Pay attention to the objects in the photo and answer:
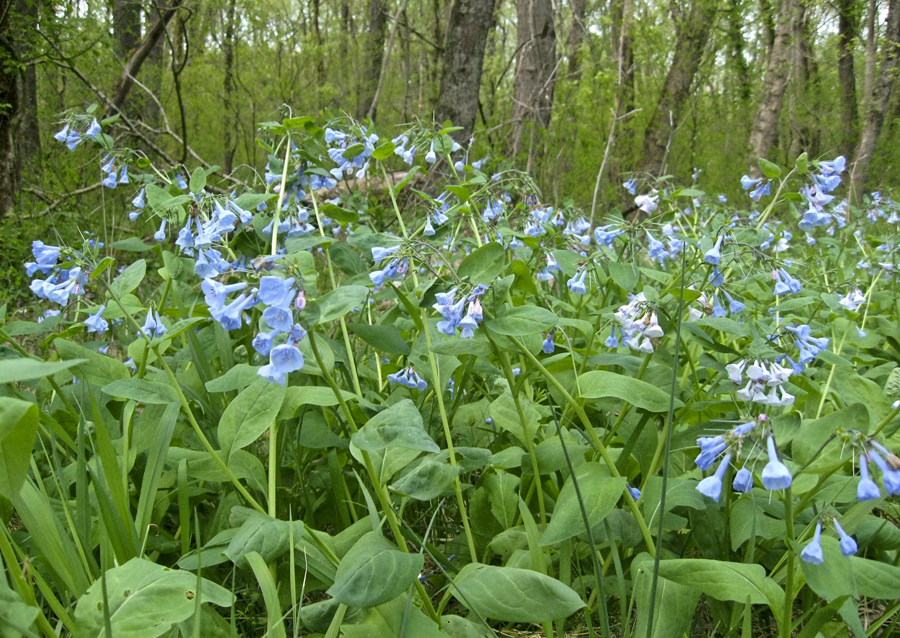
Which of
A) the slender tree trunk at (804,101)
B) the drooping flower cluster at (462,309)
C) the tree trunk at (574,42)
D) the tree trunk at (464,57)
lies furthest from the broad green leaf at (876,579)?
the slender tree trunk at (804,101)

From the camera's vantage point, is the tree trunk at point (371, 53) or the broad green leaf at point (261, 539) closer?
the broad green leaf at point (261, 539)

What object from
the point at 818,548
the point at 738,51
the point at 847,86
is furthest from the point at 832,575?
the point at 847,86

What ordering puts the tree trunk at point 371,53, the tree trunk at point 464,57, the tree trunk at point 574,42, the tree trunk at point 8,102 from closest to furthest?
the tree trunk at point 8,102, the tree trunk at point 464,57, the tree trunk at point 574,42, the tree trunk at point 371,53

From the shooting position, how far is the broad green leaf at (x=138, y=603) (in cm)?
89

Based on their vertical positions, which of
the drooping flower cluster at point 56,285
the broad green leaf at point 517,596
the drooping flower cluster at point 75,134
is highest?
the drooping flower cluster at point 75,134

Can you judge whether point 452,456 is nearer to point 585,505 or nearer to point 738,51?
point 585,505

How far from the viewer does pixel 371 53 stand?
938 centimetres

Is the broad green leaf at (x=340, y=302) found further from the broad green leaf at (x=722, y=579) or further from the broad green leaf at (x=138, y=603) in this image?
the broad green leaf at (x=722, y=579)

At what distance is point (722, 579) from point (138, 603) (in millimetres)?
826

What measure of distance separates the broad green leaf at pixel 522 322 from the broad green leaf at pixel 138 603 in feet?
2.11

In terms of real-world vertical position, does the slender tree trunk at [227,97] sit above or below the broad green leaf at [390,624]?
above

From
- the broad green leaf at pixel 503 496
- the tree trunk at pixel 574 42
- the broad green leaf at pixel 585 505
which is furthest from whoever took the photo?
the tree trunk at pixel 574 42

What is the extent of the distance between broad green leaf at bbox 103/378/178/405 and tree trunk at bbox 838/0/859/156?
1195 centimetres

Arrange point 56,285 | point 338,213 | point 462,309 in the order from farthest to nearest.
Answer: point 56,285
point 338,213
point 462,309
